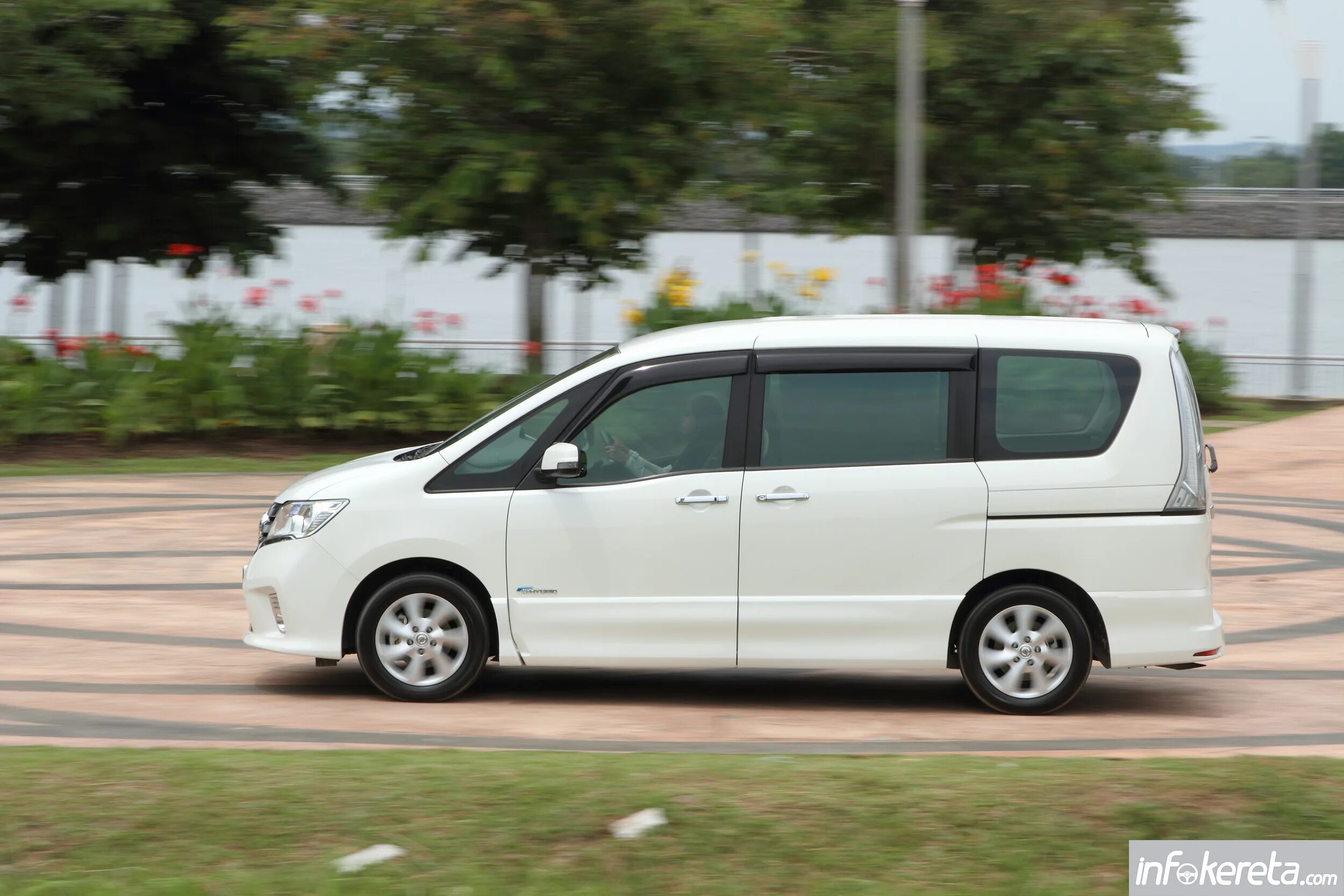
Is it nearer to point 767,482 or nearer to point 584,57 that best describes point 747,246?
point 584,57

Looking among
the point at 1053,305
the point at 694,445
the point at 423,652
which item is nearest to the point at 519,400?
the point at 694,445

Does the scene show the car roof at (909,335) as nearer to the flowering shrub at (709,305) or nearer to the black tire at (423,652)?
the black tire at (423,652)

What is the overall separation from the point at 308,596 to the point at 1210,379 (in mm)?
18877

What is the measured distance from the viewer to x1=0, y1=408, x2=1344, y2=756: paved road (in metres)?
7.31

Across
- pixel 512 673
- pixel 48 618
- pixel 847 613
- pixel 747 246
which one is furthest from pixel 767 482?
pixel 747 246

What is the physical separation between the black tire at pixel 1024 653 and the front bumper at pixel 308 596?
9.52 feet

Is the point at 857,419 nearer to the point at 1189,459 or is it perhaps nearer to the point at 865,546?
the point at 865,546

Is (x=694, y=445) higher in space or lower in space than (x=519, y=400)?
lower

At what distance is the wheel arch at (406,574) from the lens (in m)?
7.98

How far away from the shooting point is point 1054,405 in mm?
7934

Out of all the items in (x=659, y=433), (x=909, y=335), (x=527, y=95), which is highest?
(x=527, y=95)

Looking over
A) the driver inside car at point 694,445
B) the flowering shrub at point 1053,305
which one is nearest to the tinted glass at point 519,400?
the driver inside car at point 694,445

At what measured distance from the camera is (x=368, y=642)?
7953mm

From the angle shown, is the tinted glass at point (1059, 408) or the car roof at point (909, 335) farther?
the car roof at point (909, 335)
